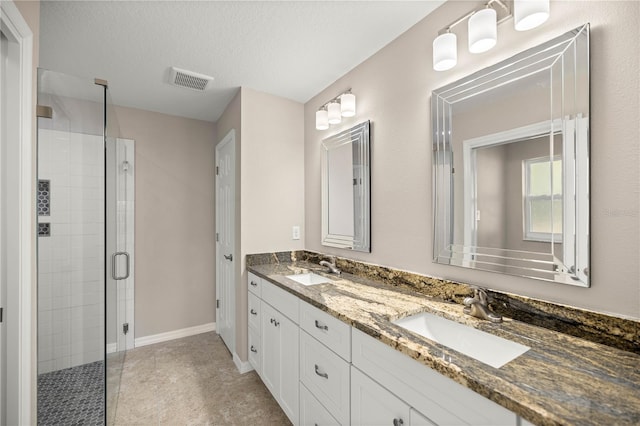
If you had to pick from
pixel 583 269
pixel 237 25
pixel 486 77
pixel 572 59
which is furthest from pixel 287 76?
pixel 583 269

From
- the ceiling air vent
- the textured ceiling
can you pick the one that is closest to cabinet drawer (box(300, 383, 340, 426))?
the textured ceiling

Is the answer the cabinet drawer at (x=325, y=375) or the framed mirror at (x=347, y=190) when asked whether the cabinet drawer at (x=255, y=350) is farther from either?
the framed mirror at (x=347, y=190)

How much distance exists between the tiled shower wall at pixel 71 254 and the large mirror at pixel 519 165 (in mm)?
1827

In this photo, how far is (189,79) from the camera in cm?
225

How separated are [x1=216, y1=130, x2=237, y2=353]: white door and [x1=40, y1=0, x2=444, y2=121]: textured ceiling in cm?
69

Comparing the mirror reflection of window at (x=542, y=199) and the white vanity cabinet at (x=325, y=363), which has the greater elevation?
the mirror reflection of window at (x=542, y=199)

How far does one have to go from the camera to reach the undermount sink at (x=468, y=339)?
3.28 ft

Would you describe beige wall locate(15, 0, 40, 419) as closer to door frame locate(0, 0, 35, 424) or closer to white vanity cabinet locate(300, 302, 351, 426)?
door frame locate(0, 0, 35, 424)

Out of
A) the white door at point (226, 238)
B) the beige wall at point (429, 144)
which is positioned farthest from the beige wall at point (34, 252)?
the beige wall at point (429, 144)

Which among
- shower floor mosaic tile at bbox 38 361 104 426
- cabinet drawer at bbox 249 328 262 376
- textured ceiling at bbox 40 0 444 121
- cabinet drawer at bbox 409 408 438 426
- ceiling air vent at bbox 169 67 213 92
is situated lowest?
cabinet drawer at bbox 249 328 262 376

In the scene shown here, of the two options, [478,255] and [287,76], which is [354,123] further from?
[478,255]

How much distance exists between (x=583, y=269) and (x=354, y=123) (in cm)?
156

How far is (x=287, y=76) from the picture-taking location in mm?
2227

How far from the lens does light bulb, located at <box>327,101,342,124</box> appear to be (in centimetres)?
214
